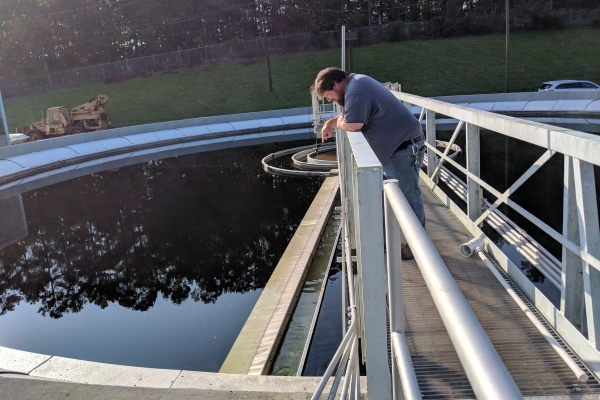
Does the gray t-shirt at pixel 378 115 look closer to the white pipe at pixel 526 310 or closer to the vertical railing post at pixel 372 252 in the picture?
the white pipe at pixel 526 310

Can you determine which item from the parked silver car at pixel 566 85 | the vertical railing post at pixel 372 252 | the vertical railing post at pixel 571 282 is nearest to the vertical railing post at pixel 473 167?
the vertical railing post at pixel 571 282

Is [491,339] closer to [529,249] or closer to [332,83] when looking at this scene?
[529,249]

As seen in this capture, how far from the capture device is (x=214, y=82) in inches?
1564

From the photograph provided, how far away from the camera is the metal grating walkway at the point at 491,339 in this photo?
2455 millimetres

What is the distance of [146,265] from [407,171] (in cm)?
454

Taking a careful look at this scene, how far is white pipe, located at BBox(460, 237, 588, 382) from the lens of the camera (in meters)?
2.51

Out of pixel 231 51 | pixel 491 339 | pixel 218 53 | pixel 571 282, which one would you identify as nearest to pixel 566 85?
pixel 571 282

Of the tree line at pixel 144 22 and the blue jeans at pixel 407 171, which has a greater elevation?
the tree line at pixel 144 22

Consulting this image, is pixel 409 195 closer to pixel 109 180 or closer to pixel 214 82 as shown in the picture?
pixel 109 180

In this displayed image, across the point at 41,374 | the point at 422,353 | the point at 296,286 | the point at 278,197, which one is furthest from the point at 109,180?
the point at 422,353

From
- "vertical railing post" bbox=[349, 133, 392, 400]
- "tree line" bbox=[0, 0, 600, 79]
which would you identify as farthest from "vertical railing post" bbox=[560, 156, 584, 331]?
"tree line" bbox=[0, 0, 600, 79]

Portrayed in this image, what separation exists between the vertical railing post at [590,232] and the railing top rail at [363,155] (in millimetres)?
1058

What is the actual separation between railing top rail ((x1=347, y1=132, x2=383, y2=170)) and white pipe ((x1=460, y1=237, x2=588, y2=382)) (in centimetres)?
147

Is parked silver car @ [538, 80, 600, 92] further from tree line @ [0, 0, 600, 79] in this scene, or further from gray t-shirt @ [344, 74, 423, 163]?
tree line @ [0, 0, 600, 79]
